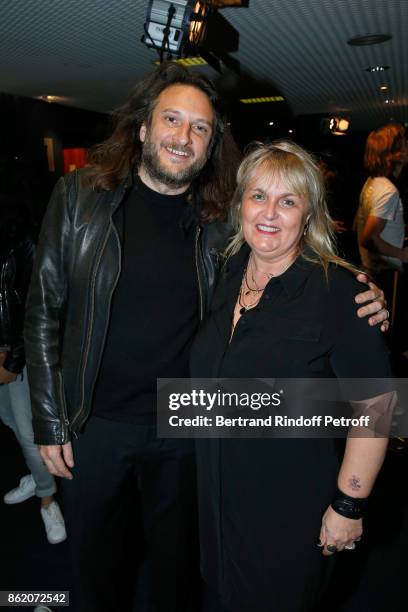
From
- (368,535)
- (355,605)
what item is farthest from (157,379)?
(368,535)

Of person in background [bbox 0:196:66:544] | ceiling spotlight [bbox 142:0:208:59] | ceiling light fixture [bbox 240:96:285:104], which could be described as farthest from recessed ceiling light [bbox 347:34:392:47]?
person in background [bbox 0:196:66:544]

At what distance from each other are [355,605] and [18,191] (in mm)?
2239

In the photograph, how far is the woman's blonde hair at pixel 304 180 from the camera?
1399 millimetres

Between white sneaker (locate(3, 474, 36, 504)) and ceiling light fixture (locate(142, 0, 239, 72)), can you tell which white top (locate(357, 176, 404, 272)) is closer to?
ceiling light fixture (locate(142, 0, 239, 72))

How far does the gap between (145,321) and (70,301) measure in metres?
0.24

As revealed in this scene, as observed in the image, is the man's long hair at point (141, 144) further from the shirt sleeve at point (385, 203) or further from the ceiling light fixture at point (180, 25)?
the shirt sleeve at point (385, 203)

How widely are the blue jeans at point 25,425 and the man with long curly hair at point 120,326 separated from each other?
79 cm

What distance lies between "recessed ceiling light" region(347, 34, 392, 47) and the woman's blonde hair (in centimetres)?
372

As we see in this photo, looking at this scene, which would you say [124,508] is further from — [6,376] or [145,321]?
[6,376]

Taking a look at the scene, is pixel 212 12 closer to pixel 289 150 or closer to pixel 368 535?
pixel 289 150

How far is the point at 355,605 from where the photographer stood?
202 centimetres

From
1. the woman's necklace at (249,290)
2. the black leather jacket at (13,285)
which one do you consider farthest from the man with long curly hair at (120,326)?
the black leather jacket at (13,285)

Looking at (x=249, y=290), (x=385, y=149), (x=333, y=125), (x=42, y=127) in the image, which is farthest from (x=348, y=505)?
(x=42, y=127)

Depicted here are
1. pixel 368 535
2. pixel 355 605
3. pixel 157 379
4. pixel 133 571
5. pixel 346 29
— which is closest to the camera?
pixel 157 379
